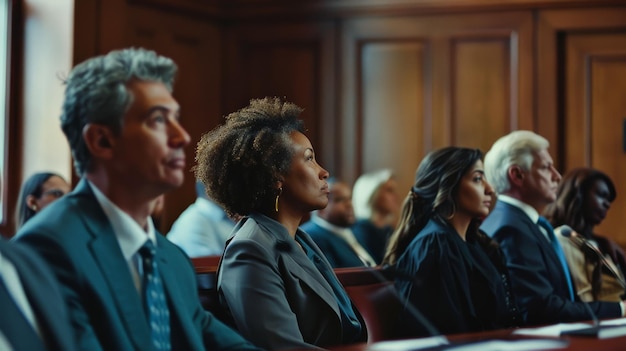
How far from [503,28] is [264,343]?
4367 mm

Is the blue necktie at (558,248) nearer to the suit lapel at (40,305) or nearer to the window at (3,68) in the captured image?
the suit lapel at (40,305)

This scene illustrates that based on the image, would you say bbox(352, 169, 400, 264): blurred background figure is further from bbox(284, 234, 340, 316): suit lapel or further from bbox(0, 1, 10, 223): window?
bbox(284, 234, 340, 316): suit lapel

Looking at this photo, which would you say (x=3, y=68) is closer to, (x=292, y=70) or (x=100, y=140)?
(x=292, y=70)

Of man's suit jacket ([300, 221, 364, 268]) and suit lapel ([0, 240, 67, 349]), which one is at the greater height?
suit lapel ([0, 240, 67, 349])

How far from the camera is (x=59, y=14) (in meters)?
5.55

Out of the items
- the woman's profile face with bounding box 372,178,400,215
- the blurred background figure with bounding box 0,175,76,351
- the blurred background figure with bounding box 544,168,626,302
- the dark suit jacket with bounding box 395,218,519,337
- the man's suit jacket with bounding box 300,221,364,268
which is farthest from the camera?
the woman's profile face with bounding box 372,178,400,215

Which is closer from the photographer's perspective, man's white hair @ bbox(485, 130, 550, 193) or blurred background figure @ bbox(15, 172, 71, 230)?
man's white hair @ bbox(485, 130, 550, 193)

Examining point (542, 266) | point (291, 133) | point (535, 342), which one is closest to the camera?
point (535, 342)

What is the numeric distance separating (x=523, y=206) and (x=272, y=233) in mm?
1540

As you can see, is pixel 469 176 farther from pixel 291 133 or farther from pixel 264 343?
pixel 264 343

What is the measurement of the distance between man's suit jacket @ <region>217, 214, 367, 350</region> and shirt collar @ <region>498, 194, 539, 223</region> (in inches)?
56.1

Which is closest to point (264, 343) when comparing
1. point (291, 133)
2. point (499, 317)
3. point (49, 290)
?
point (291, 133)

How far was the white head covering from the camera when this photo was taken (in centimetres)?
628

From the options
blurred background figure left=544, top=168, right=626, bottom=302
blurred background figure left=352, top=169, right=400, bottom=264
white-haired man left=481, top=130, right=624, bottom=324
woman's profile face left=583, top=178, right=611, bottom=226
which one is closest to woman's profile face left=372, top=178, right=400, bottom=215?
blurred background figure left=352, top=169, right=400, bottom=264
